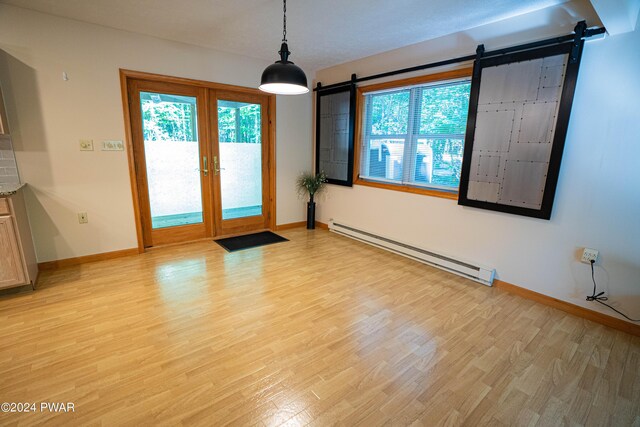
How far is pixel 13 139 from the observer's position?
3.00m

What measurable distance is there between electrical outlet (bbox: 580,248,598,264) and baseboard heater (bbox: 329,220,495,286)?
750 mm

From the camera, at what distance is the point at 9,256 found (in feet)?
8.80

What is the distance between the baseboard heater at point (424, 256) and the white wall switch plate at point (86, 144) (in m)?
3.38

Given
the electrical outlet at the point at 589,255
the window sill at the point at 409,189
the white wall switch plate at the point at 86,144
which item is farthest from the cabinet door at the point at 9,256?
the electrical outlet at the point at 589,255

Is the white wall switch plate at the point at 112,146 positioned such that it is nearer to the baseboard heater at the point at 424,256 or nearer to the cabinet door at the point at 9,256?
the cabinet door at the point at 9,256

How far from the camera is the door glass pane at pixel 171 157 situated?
12.6 feet

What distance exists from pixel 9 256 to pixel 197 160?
2183 mm

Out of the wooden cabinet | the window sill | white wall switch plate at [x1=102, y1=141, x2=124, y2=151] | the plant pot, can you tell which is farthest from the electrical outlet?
the wooden cabinet

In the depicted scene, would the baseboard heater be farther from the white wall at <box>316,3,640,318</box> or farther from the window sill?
the window sill

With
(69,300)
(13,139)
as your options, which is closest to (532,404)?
(69,300)

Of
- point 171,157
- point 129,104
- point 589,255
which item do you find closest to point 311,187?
point 171,157

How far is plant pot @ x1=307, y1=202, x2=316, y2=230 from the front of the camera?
5242mm

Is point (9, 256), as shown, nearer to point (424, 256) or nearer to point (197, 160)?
point (197, 160)

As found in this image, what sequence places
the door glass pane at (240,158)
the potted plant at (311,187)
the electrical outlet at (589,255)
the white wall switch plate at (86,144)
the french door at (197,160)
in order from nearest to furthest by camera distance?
the electrical outlet at (589,255)
the white wall switch plate at (86,144)
the french door at (197,160)
the door glass pane at (240,158)
the potted plant at (311,187)
